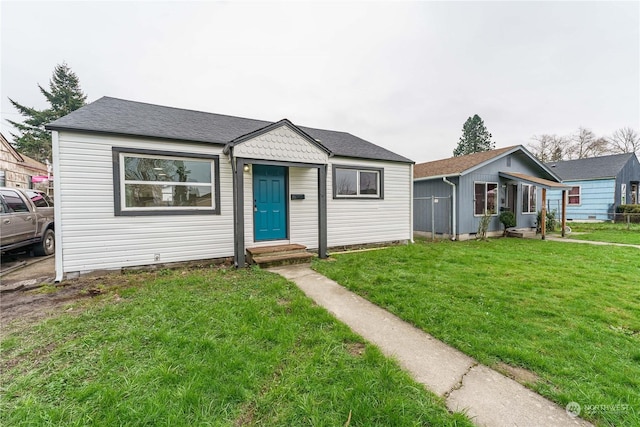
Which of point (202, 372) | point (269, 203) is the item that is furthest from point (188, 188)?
point (202, 372)

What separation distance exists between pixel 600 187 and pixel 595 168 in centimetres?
169

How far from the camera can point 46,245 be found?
707 centimetres

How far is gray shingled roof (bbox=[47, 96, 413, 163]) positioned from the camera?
5008mm

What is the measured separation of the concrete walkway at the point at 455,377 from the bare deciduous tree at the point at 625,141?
124ft

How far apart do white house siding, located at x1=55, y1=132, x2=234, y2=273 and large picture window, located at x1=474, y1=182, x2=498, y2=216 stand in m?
10.6

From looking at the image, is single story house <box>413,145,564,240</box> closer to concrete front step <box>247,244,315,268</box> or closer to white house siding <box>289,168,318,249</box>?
white house siding <box>289,168,318,249</box>

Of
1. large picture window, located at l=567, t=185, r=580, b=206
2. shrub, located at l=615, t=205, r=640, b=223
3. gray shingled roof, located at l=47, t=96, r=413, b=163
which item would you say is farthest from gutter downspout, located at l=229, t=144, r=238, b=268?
large picture window, located at l=567, t=185, r=580, b=206

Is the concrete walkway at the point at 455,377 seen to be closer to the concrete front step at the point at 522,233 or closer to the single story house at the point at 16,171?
the concrete front step at the point at 522,233

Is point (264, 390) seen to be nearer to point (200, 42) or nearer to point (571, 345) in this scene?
point (571, 345)

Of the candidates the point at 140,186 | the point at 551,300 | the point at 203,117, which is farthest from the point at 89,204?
the point at 551,300

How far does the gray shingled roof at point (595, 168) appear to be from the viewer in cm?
1565

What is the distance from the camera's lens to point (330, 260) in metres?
6.41

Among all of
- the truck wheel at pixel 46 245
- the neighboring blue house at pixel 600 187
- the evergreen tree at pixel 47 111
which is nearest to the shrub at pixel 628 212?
the neighboring blue house at pixel 600 187

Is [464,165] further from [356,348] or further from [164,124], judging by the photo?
[164,124]
